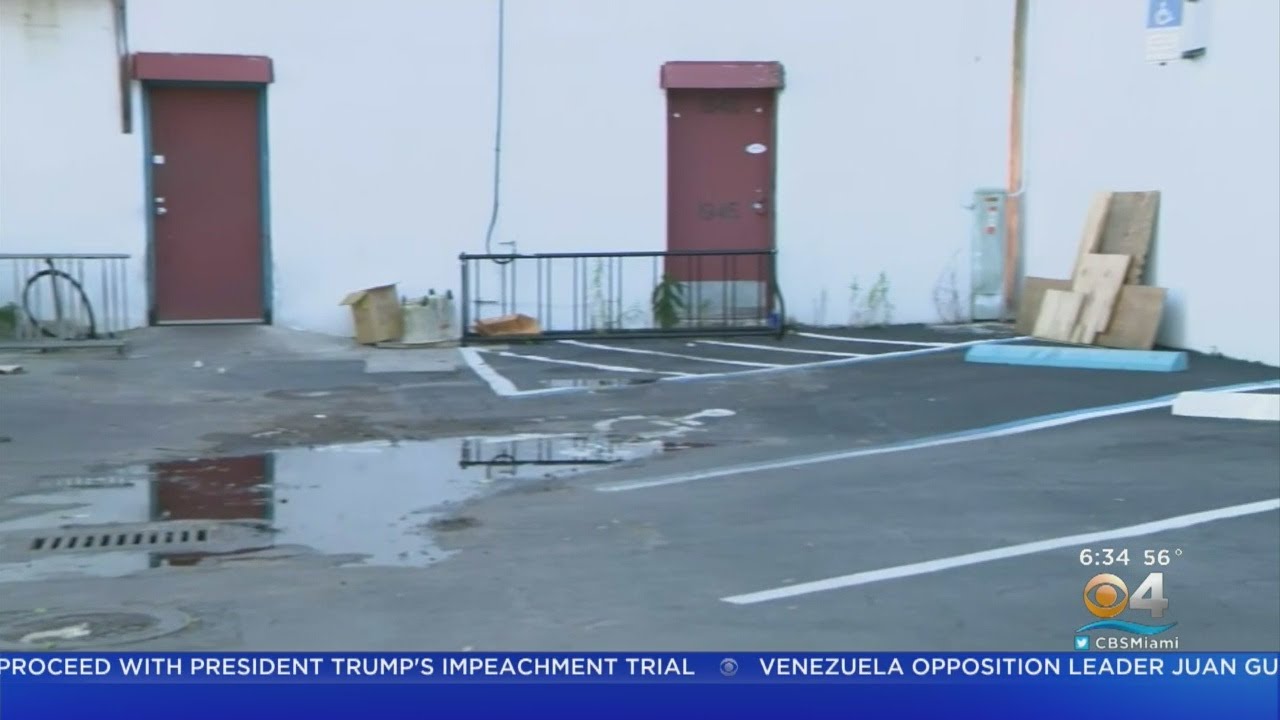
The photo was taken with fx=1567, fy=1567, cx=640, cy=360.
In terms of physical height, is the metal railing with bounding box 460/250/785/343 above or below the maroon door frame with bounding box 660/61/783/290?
below

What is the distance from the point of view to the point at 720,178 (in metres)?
17.7

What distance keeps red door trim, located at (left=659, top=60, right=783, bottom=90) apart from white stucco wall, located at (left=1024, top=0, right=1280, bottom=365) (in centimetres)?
301

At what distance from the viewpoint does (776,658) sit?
173 inches

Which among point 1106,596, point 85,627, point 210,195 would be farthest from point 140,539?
point 210,195

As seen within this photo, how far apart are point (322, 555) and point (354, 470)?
2.22 meters

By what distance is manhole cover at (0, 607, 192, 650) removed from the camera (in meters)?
5.97

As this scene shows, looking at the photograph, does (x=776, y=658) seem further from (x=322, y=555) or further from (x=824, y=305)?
(x=824, y=305)

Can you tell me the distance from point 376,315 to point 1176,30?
8.26 metres

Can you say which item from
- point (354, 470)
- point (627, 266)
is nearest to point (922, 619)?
point (354, 470)

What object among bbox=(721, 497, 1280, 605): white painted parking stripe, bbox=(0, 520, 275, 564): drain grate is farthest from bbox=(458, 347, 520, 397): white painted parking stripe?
bbox=(721, 497, 1280, 605): white painted parking stripe

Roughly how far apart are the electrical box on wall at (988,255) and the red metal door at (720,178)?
2.38 m

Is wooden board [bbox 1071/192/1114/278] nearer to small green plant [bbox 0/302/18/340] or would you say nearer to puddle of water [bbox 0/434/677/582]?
puddle of water [bbox 0/434/677/582]

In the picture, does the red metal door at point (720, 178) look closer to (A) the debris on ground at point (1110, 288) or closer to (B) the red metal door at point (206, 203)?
(A) the debris on ground at point (1110, 288)

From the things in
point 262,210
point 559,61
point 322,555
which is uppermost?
point 559,61
